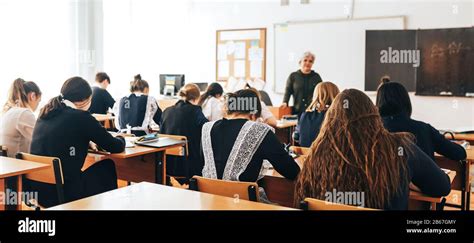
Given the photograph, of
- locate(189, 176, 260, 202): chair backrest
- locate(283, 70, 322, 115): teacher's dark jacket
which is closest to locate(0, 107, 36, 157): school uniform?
locate(189, 176, 260, 202): chair backrest

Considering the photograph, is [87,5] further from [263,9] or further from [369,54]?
[369,54]

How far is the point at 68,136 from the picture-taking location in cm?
300

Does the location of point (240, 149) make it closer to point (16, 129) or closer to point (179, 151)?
point (179, 151)

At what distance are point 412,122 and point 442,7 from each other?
431 centimetres

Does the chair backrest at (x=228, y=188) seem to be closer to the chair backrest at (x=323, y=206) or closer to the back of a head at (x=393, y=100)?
the chair backrest at (x=323, y=206)

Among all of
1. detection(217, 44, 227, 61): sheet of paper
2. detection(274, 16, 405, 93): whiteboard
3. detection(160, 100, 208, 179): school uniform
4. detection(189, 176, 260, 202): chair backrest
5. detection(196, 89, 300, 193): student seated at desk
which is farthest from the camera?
detection(217, 44, 227, 61): sheet of paper

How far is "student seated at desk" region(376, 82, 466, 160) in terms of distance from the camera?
2.73 metres

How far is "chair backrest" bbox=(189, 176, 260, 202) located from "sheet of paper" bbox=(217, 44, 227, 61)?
20.6 feet

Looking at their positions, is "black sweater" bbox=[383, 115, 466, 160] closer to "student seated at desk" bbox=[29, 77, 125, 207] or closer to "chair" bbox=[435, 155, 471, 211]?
"chair" bbox=[435, 155, 471, 211]

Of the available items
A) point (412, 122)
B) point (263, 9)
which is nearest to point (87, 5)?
point (263, 9)

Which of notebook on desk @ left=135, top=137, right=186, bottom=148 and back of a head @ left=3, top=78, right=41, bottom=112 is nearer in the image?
back of a head @ left=3, top=78, right=41, bottom=112

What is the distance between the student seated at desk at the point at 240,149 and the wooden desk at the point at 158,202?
54cm

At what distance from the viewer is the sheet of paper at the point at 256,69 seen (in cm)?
808
